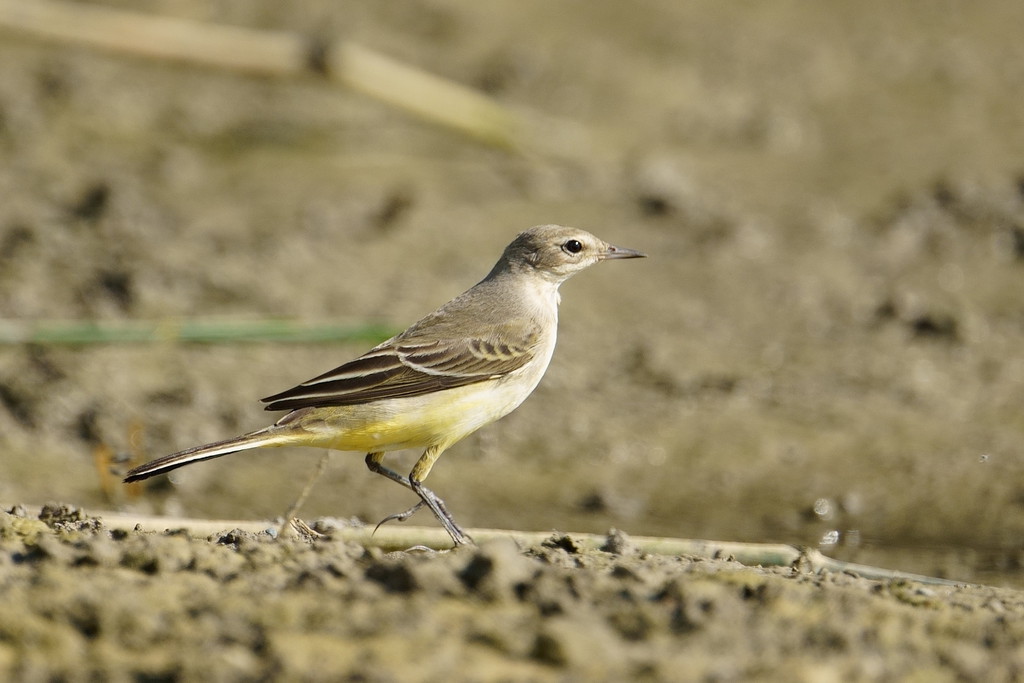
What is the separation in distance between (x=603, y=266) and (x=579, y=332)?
1.25 m

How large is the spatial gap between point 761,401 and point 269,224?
481cm

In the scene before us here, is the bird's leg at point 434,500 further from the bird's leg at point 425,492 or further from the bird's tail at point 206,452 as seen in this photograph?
the bird's tail at point 206,452

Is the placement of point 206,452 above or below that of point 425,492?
above

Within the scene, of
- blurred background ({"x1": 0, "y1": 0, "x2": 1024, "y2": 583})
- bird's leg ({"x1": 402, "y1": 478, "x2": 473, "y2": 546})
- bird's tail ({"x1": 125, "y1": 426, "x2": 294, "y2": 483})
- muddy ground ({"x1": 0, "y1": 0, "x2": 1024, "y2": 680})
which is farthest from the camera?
blurred background ({"x1": 0, "y1": 0, "x2": 1024, "y2": 583})

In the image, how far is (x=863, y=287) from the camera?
11.0m

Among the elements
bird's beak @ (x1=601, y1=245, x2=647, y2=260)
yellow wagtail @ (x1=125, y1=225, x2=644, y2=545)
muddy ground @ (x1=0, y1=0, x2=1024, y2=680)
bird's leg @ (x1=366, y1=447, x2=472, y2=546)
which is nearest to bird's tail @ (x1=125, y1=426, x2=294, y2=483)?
yellow wagtail @ (x1=125, y1=225, x2=644, y2=545)

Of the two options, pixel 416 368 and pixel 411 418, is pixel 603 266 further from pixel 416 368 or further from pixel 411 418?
pixel 411 418

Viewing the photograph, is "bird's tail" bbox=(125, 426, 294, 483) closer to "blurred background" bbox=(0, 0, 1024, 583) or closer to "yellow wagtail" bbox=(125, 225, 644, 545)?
"yellow wagtail" bbox=(125, 225, 644, 545)

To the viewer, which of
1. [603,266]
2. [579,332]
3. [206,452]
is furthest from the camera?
[603,266]

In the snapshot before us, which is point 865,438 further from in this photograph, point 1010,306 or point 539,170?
point 539,170

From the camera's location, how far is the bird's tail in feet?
17.8

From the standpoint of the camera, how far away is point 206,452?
553cm

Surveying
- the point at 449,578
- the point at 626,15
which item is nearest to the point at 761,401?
the point at 449,578

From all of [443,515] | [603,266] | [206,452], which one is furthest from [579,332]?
[206,452]
